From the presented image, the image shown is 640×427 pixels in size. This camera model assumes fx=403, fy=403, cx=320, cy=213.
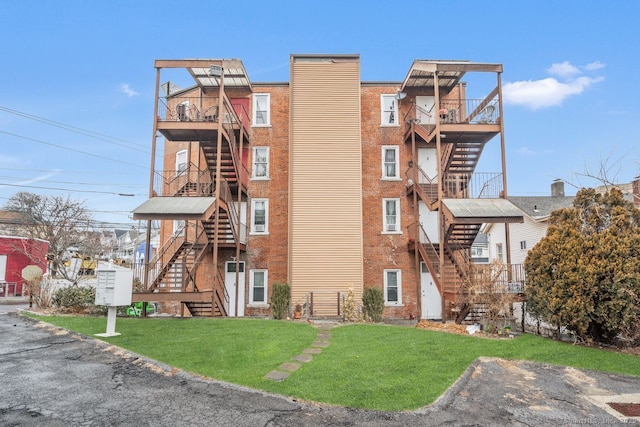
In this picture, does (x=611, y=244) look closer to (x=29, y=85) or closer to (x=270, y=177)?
(x=270, y=177)

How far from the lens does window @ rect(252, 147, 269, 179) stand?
19953mm

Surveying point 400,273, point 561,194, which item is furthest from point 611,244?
point 561,194

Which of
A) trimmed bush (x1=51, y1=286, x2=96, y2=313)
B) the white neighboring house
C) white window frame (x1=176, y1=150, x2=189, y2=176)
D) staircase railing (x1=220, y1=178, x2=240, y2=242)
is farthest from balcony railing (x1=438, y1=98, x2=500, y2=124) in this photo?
trimmed bush (x1=51, y1=286, x2=96, y2=313)

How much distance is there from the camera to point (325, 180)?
18578 mm

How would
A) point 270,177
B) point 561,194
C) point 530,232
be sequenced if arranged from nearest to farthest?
point 270,177, point 530,232, point 561,194

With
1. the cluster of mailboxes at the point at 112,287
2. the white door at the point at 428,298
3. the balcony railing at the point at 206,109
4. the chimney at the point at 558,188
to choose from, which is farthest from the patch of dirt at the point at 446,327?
the chimney at the point at 558,188

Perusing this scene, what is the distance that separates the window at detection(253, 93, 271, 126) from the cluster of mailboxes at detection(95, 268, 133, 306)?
11.4 metres

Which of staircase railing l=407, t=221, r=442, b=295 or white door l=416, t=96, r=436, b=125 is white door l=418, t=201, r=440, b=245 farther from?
white door l=416, t=96, r=436, b=125

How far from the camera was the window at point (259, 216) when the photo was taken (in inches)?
770

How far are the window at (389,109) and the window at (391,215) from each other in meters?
4.05

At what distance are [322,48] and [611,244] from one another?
15.1 m

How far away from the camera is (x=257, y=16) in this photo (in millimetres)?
16328

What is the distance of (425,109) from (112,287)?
16.2 m

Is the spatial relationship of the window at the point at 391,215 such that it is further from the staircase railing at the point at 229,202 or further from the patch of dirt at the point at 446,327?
the staircase railing at the point at 229,202
